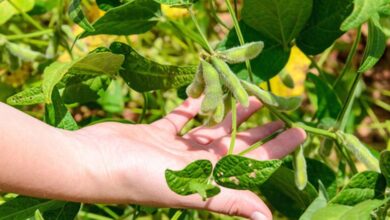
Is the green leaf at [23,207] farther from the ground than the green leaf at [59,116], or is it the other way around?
the green leaf at [59,116]

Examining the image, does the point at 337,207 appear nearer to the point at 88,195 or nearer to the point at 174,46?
the point at 88,195

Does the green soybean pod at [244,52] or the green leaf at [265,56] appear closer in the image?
the green soybean pod at [244,52]

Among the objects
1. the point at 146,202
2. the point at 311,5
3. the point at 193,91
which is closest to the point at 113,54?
the point at 193,91

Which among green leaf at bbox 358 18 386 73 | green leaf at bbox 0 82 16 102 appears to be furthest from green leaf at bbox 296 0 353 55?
green leaf at bbox 0 82 16 102

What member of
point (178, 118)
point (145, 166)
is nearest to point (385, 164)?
point (145, 166)

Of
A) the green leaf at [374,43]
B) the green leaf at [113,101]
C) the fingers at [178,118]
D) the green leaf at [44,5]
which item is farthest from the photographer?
the green leaf at [113,101]

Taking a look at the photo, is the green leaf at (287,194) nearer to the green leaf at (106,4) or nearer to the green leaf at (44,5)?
the green leaf at (106,4)

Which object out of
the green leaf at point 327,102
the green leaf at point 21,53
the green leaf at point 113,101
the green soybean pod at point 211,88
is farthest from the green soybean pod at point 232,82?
the green leaf at point 113,101
